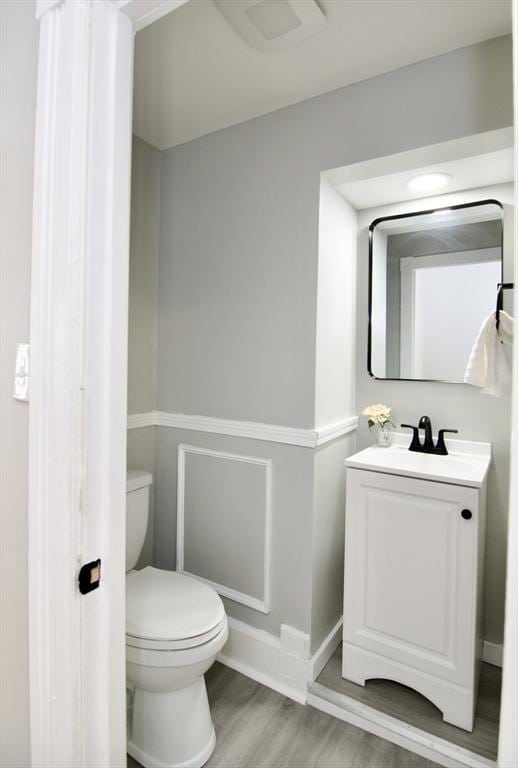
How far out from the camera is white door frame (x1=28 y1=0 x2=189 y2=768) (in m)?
0.78

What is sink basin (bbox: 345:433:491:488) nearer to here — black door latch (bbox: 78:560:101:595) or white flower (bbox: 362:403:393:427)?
white flower (bbox: 362:403:393:427)

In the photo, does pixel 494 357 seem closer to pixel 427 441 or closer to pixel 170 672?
pixel 427 441

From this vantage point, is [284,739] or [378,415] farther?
[378,415]

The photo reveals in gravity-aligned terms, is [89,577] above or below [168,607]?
above

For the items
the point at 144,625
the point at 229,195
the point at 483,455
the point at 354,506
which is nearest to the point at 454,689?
the point at 354,506

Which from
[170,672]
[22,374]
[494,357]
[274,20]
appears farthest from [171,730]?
[274,20]

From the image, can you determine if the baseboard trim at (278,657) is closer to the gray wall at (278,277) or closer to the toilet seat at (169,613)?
the gray wall at (278,277)

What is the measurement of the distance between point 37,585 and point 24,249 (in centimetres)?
65

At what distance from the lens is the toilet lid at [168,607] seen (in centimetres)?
140

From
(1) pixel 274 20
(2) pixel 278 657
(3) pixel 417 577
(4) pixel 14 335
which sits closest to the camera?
(4) pixel 14 335

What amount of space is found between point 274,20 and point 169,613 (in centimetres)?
195

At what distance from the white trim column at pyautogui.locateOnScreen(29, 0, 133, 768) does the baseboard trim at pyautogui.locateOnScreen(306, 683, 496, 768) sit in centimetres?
114

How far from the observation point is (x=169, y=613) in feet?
4.88

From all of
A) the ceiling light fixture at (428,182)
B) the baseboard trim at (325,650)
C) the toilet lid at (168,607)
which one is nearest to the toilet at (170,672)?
the toilet lid at (168,607)
